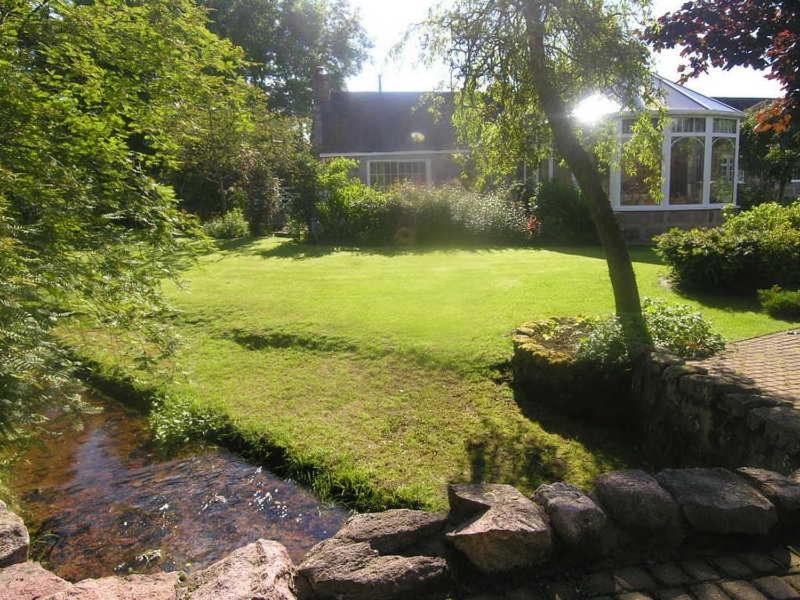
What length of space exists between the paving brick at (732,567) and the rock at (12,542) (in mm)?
3515

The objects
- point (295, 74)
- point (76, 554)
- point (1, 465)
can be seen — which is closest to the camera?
point (76, 554)

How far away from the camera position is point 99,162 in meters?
4.63

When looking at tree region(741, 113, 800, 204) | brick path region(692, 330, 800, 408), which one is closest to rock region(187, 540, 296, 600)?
brick path region(692, 330, 800, 408)

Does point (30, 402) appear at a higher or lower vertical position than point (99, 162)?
lower

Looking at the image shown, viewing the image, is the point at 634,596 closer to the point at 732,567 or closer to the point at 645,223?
the point at 732,567

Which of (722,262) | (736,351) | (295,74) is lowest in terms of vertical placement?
(736,351)

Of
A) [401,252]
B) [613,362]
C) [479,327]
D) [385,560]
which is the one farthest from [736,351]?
[401,252]

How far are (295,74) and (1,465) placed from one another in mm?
36941

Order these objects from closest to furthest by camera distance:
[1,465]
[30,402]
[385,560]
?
[385,560] < [30,402] < [1,465]

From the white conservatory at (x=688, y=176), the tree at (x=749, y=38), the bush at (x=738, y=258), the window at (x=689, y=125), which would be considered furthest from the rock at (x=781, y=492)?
the window at (x=689, y=125)

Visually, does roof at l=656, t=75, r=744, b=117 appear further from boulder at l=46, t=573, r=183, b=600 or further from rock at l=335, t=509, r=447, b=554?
boulder at l=46, t=573, r=183, b=600

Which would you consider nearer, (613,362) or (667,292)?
(613,362)

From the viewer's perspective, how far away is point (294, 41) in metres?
36.8

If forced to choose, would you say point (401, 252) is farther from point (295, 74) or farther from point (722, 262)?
point (295, 74)
